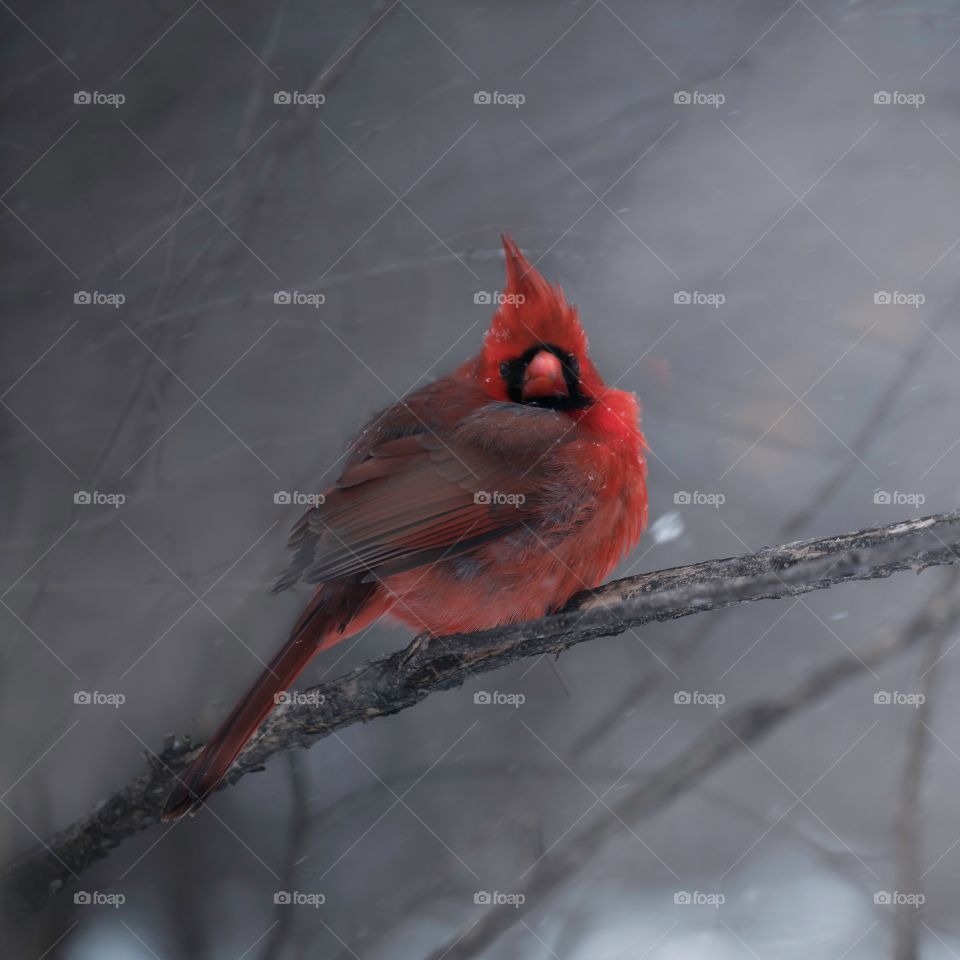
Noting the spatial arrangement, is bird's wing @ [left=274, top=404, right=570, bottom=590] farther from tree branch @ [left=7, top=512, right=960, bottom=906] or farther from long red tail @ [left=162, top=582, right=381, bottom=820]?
tree branch @ [left=7, top=512, right=960, bottom=906]

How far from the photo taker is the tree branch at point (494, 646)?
4.57 feet

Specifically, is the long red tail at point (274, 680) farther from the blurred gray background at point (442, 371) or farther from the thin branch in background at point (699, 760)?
the thin branch in background at point (699, 760)

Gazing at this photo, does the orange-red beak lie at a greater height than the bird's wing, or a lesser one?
greater

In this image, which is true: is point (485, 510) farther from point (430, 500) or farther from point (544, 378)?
point (544, 378)

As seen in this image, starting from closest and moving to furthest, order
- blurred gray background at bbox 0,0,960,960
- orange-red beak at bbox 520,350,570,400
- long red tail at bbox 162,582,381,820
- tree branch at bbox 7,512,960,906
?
tree branch at bbox 7,512,960,906, long red tail at bbox 162,582,381,820, orange-red beak at bbox 520,350,570,400, blurred gray background at bbox 0,0,960,960

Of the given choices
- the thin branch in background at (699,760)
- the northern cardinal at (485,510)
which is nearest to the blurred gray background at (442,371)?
the thin branch in background at (699,760)

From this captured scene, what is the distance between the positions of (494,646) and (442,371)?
797 mm

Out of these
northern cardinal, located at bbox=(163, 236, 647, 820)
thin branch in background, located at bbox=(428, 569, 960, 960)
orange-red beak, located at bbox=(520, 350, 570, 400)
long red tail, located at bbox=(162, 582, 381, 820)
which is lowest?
thin branch in background, located at bbox=(428, 569, 960, 960)

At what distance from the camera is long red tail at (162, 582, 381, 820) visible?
5.62 feet

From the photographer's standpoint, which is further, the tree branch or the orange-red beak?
the orange-red beak

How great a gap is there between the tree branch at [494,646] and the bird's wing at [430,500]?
19 centimetres

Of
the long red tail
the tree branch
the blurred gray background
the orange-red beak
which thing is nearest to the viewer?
the tree branch

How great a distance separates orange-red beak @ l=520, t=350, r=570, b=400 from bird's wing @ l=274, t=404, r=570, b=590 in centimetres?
4

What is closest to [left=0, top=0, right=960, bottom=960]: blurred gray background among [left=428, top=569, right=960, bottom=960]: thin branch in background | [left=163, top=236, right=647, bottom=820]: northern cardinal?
[left=428, top=569, right=960, bottom=960]: thin branch in background
